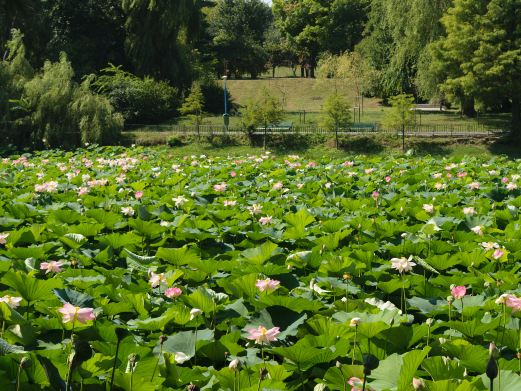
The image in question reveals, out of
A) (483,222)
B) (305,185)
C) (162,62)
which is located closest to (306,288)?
(483,222)

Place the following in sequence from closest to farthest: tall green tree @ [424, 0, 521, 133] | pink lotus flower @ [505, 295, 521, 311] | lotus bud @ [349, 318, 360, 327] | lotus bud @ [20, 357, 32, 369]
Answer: lotus bud @ [20, 357, 32, 369] < lotus bud @ [349, 318, 360, 327] < pink lotus flower @ [505, 295, 521, 311] < tall green tree @ [424, 0, 521, 133]

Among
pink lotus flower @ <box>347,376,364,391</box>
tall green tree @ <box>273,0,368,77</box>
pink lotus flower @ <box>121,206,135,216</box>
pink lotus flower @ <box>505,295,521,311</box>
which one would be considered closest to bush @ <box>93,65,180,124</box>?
tall green tree @ <box>273,0,368,77</box>

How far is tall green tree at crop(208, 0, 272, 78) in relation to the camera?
171 ft

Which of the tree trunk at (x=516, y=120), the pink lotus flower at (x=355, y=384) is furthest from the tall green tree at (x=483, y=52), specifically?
the pink lotus flower at (x=355, y=384)

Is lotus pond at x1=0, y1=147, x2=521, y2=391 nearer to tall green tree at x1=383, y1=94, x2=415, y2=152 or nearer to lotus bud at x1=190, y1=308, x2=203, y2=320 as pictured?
lotus bud at x1=190, y1=308, x2=203, y2=320

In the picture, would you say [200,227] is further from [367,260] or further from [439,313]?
[439,313]

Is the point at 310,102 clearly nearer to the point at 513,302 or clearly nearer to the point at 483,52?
the point at 483,52

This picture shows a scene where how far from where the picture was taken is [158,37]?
1372 inches

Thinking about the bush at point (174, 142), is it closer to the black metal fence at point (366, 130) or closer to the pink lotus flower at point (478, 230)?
the black metal fence at point (366, 130)

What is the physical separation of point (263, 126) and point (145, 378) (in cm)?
2628

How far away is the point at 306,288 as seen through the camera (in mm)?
2971

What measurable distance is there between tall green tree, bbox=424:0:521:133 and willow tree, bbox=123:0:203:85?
14.6 meters

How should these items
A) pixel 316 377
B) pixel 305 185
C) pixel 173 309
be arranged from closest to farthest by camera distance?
pixel 316 377 < pixel 173 309 < pixel 305 185

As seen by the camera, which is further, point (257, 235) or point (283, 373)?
point (257, 235)
